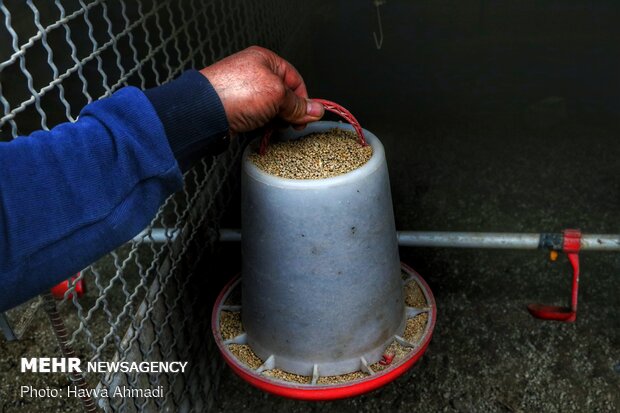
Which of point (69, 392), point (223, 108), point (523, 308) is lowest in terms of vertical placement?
point (523, 308)

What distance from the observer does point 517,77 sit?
17.2ft

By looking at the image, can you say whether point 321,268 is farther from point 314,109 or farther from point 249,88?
point 249,88

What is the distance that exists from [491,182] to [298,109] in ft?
8.16

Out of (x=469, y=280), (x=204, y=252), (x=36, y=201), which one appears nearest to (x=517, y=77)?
(x=469, y=280)

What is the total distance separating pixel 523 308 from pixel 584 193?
117 cm

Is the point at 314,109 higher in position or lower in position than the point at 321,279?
higher

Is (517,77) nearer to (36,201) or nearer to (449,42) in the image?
(449,42)

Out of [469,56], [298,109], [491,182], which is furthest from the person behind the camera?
[469,56]

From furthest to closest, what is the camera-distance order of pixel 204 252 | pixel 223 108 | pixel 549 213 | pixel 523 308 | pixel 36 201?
pixel 549 213
pixel 523 308
pixel 204 252
pixel 223 108
pixel 36 201

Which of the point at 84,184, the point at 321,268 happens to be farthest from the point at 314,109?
the point at 84,184

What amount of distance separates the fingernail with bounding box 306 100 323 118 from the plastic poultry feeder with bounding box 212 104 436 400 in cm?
20

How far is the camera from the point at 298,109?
5.32ft

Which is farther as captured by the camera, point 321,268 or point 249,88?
point 321,268

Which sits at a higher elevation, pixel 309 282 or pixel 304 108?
pixel 304 108
